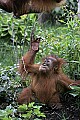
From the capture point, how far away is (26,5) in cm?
304

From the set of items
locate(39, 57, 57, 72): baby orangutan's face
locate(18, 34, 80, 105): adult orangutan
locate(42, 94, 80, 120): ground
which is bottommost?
locate(42, 94, 80, 120): ground

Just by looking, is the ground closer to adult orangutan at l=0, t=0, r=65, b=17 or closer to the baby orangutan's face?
the baby orangutan's face

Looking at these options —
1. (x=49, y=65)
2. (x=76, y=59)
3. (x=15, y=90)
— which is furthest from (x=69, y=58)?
(x=15, y=90)

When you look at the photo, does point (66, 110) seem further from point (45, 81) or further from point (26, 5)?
point (26, 5)

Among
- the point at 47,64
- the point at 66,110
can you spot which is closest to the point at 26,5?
the point at 47,64

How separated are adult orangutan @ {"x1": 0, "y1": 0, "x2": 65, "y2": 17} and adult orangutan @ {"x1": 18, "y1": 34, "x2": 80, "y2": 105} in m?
0.78

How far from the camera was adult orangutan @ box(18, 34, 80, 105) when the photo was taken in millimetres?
3898

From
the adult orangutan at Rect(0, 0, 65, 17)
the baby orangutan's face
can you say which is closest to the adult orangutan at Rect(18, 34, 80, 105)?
the baby orangutan's face

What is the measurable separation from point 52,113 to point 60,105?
0.15 m

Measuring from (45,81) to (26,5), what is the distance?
1075mm

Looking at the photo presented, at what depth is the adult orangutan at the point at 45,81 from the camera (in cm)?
390

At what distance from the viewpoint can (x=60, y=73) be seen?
3.96 metres

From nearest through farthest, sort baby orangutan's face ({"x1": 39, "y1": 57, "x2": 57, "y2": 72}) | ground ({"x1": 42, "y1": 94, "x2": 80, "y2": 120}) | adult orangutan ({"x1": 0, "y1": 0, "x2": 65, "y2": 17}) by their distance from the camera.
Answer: adult orangutan ({"x1": 0, "y1": 0, "x2": 65, "y2": 17}) → ground ({"x1": 42, "y1": 94, "x2": 80, "y2": 120}) → baby orangutan's face ({"x1": 39, "y1": 57, "x2": 57, "y2": 72})

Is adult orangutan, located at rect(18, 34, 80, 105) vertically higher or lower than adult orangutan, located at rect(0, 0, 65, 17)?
lower
